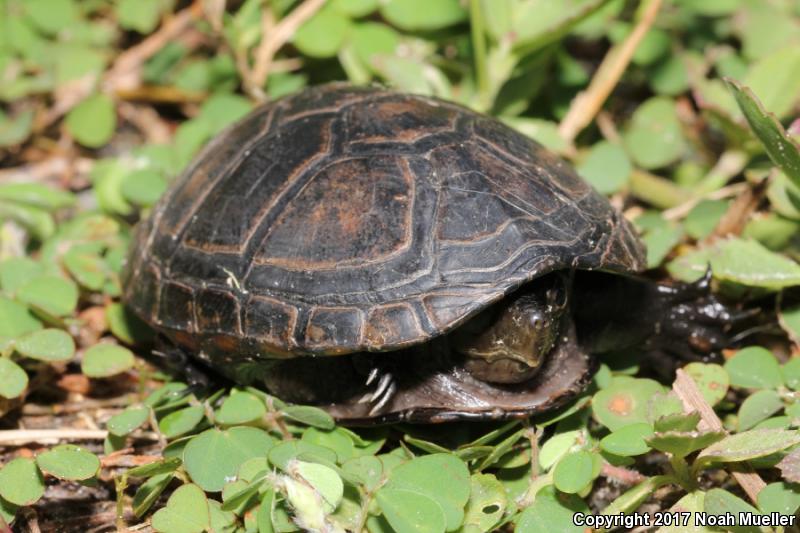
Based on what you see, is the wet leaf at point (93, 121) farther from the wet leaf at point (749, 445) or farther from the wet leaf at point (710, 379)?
the wet leaf at point (749, 445)

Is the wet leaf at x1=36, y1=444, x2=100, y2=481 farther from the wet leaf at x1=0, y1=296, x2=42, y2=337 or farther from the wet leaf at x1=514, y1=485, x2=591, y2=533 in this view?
the wet leaf at x1=514, y1=485, x2=591, y2=533

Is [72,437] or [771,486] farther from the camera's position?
[72,437]

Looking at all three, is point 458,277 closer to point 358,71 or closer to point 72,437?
point 72,437

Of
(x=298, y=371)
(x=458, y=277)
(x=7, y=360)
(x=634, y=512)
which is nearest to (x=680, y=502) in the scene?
(x=634, y=512)

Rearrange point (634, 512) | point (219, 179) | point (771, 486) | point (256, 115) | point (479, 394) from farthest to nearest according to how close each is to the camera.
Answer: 1. point (256, 115)
2. point (219, 179)
3. point (479, 394)
4. point (634, 512)
5. point (771, 486)

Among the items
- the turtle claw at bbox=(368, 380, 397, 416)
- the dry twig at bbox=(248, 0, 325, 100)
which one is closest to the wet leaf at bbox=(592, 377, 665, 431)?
the turtle claw at bbox=(368, 380, 397, 416)

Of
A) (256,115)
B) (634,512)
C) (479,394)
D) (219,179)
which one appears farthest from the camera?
(256,115)
